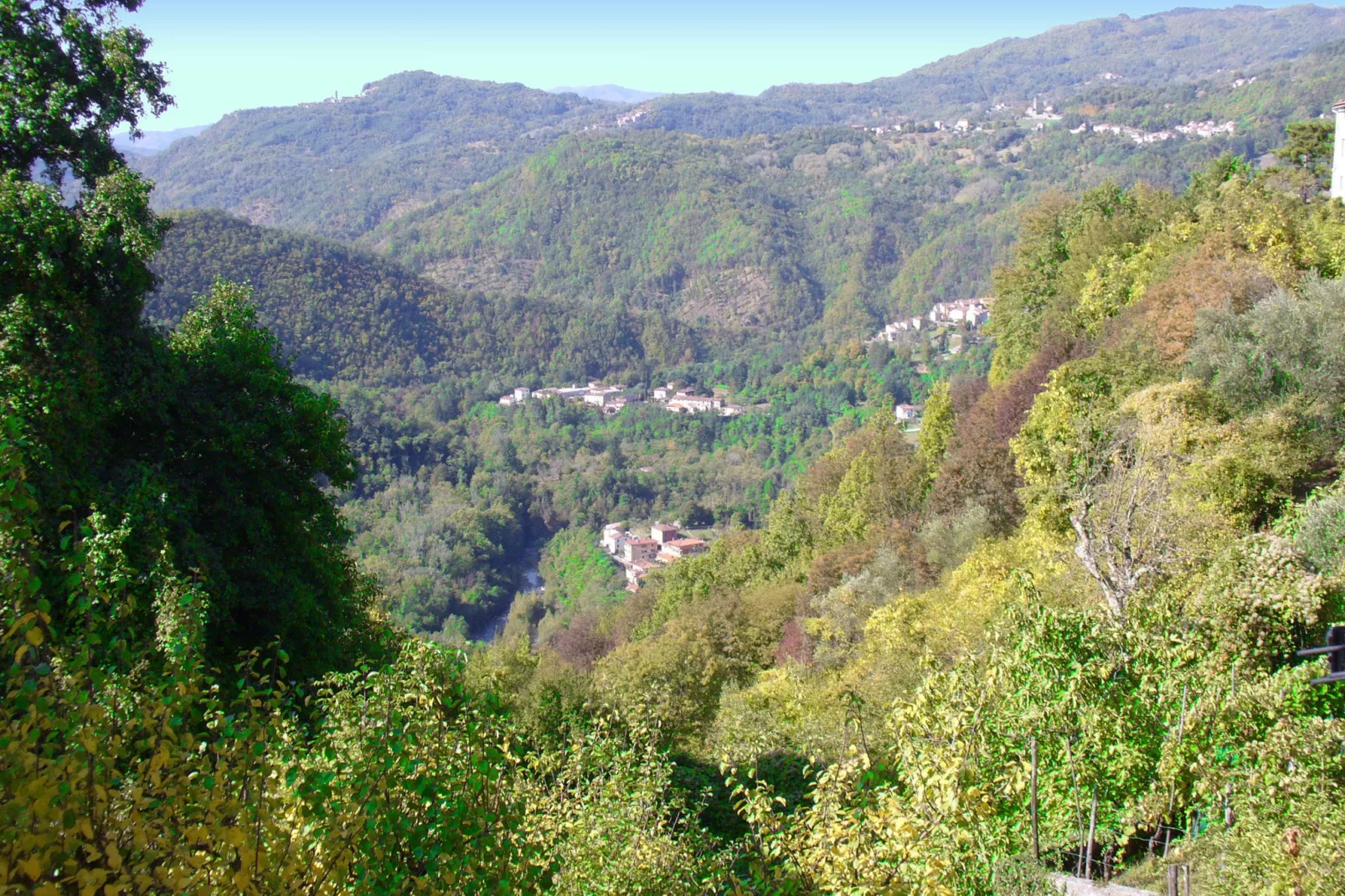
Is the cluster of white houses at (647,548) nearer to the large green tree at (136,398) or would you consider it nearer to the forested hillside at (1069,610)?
the forested hillside at (1069,610)

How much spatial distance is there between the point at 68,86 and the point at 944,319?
93.0m

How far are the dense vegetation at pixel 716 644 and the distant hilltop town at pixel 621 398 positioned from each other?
62.1 m

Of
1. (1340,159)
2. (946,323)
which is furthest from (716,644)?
(946,323)

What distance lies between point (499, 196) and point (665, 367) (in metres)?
63.6

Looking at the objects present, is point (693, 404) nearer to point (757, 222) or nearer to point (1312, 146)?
point (757, 222)

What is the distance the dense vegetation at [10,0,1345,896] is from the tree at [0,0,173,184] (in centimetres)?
5

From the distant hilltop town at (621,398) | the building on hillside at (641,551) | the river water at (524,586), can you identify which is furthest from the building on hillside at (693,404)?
the building on hillside at (641,551)

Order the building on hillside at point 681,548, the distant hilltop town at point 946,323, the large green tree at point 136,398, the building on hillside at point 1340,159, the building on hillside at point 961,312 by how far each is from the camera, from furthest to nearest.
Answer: the building on hillside at point 961,312 → the distant hilltop town at point 946,323 → the building on hillside at point 681,548 → the building on hillside at point 1340,159 → the large green tree at point 136,398

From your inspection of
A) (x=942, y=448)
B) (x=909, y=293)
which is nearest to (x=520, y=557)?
(x=942, y=448)

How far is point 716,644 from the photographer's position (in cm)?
1805

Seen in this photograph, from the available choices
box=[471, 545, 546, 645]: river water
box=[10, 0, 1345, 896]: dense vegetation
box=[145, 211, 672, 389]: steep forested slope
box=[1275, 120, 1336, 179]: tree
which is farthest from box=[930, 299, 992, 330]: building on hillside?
box=[10, 0, 1345, 896]: dense vegetation

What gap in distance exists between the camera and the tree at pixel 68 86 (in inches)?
307

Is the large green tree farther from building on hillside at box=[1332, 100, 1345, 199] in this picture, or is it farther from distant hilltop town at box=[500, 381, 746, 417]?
distant hilltop town at box=[500, 381, 746, 417]

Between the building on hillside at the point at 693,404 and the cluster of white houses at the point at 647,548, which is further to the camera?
the building on hillside at the point at 693,404
